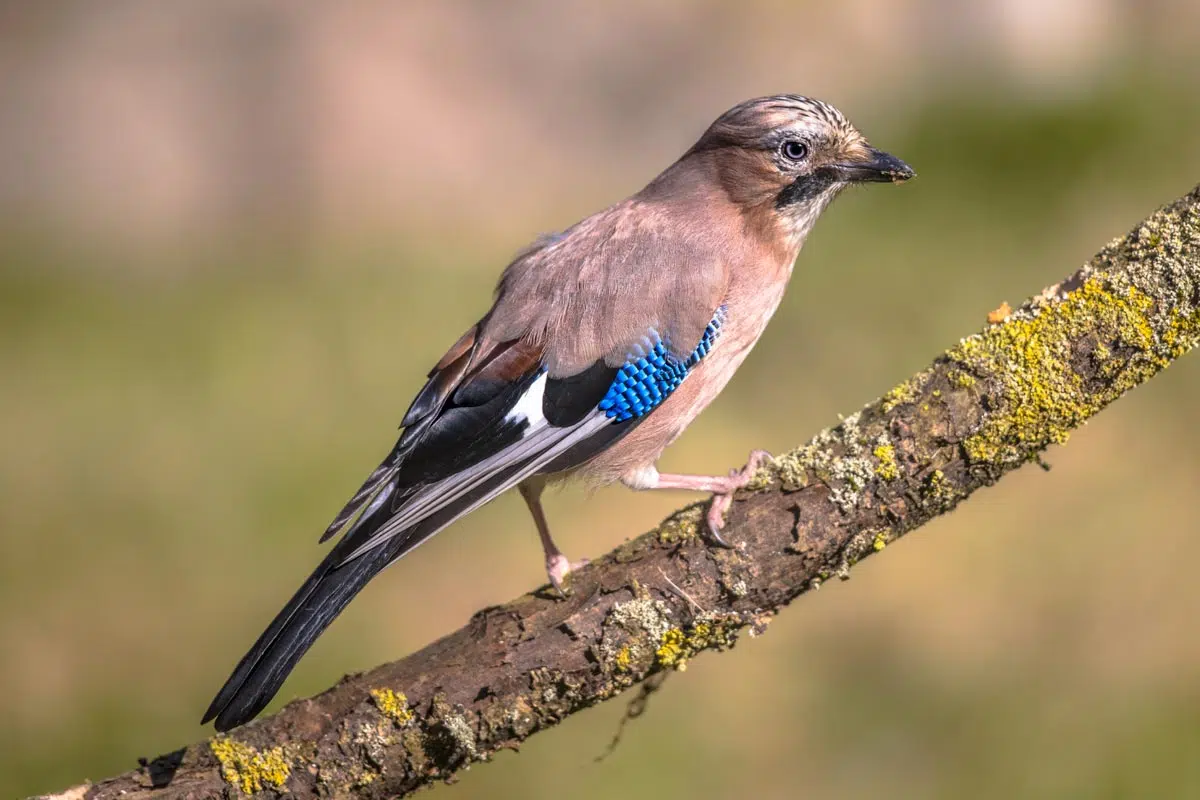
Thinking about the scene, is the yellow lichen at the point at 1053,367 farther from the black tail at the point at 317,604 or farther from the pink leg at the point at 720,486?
the black tail at the point at 317,604

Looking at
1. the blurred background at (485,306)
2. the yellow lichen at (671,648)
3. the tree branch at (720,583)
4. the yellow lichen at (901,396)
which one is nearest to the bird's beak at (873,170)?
the tree branch at (720,583)

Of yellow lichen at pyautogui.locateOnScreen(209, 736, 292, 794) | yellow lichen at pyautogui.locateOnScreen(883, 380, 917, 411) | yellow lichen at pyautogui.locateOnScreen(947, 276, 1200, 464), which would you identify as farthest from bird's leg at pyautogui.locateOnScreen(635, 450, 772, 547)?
yellow lichen at pyautogui.locateOnScreen(209, 736, 292, 794)

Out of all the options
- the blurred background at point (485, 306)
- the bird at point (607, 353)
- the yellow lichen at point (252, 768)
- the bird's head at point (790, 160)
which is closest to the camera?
the yellow lichen at point (252, 768)

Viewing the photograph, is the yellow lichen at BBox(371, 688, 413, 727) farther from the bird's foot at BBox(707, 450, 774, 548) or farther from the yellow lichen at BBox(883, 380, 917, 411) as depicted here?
the yellow lichen at BBox(883, 380, 917, 411)

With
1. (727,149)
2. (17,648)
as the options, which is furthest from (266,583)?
(727,149)

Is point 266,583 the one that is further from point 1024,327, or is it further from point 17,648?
point 1024,327

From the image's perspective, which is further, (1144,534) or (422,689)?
(1144,534)
